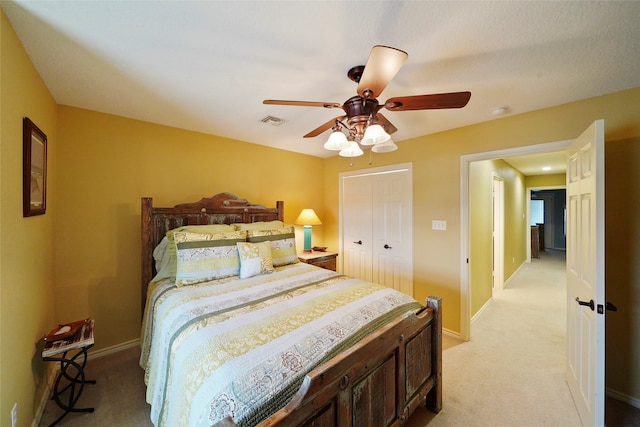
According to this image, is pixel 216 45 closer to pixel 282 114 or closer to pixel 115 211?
pixel 282 114

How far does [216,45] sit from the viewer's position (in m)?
1.42

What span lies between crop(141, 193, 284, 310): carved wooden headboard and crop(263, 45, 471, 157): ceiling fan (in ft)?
5.65

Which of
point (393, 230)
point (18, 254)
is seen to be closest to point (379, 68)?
point (18, 254)

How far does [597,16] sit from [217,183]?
338 centimetres

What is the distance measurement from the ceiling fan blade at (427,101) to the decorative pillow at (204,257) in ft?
5.95

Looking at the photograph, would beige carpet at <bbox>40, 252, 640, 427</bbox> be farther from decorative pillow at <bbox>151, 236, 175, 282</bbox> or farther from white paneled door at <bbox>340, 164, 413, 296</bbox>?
white paneled door at <bbox>340, 164, 413, 296</bbox>

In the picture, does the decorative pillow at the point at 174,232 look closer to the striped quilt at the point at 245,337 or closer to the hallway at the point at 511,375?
the striped quilt at the point at 245,337

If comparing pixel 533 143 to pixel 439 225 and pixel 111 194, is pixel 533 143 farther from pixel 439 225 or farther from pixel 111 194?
pixel 111 194

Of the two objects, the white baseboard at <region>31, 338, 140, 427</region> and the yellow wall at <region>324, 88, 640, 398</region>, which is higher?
the yellow wall at <region>324, 88, 640, 398</region>

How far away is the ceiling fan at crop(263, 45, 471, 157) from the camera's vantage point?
3.81ft

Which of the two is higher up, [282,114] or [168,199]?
[282,114]

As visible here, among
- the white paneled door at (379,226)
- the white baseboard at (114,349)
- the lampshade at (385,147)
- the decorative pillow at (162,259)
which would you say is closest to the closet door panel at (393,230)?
the white paneled door at (379,226)

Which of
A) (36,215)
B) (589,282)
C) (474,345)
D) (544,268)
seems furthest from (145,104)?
(544,268)

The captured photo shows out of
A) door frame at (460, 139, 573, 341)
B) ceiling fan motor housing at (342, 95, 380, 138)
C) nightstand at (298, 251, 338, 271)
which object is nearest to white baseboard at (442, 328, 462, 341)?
door frame at (460, 139, 573, 341)
